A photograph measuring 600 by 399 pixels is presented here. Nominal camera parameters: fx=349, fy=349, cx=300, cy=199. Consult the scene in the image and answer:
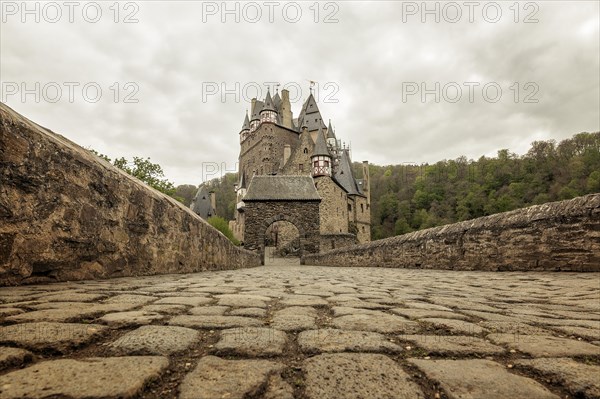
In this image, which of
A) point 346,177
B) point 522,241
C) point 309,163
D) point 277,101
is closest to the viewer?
point 522,241

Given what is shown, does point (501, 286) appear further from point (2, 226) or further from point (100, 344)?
point (2, 226)

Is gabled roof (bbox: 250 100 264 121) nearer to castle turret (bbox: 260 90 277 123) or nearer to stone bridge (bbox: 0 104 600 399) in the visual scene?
castle turret (bbox: 260 90 277 123)

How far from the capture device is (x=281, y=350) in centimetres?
130

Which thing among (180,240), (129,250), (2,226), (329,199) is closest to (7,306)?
(2,226)

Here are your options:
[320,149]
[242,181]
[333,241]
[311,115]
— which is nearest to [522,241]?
[333,241]

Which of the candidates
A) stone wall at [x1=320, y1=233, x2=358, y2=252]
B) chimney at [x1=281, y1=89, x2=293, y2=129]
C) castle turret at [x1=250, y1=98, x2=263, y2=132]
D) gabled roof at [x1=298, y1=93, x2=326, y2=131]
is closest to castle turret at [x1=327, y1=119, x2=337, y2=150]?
gabled roof at [x1=298, y1=93, x2=326, y2=131]

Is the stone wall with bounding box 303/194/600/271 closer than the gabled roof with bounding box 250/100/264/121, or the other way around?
the stone wall with bounding box 303/194/600/271

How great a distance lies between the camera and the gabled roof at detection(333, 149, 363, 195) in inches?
1871

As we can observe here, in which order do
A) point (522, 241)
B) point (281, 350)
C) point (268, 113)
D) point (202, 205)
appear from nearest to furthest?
point (281, 350) → point (522, 241) → point (268, 113) → point (202, 205)

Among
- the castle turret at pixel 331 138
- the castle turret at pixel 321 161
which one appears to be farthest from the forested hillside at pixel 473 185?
the castle turret at pixel 321 161

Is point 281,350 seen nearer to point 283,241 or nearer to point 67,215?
point 67,215

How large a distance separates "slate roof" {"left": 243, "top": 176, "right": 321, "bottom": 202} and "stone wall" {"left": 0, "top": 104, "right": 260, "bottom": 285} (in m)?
16.3

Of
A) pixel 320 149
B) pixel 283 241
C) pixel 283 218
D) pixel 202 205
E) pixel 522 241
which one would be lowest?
pixel 283 241

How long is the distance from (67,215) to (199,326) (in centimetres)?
207
